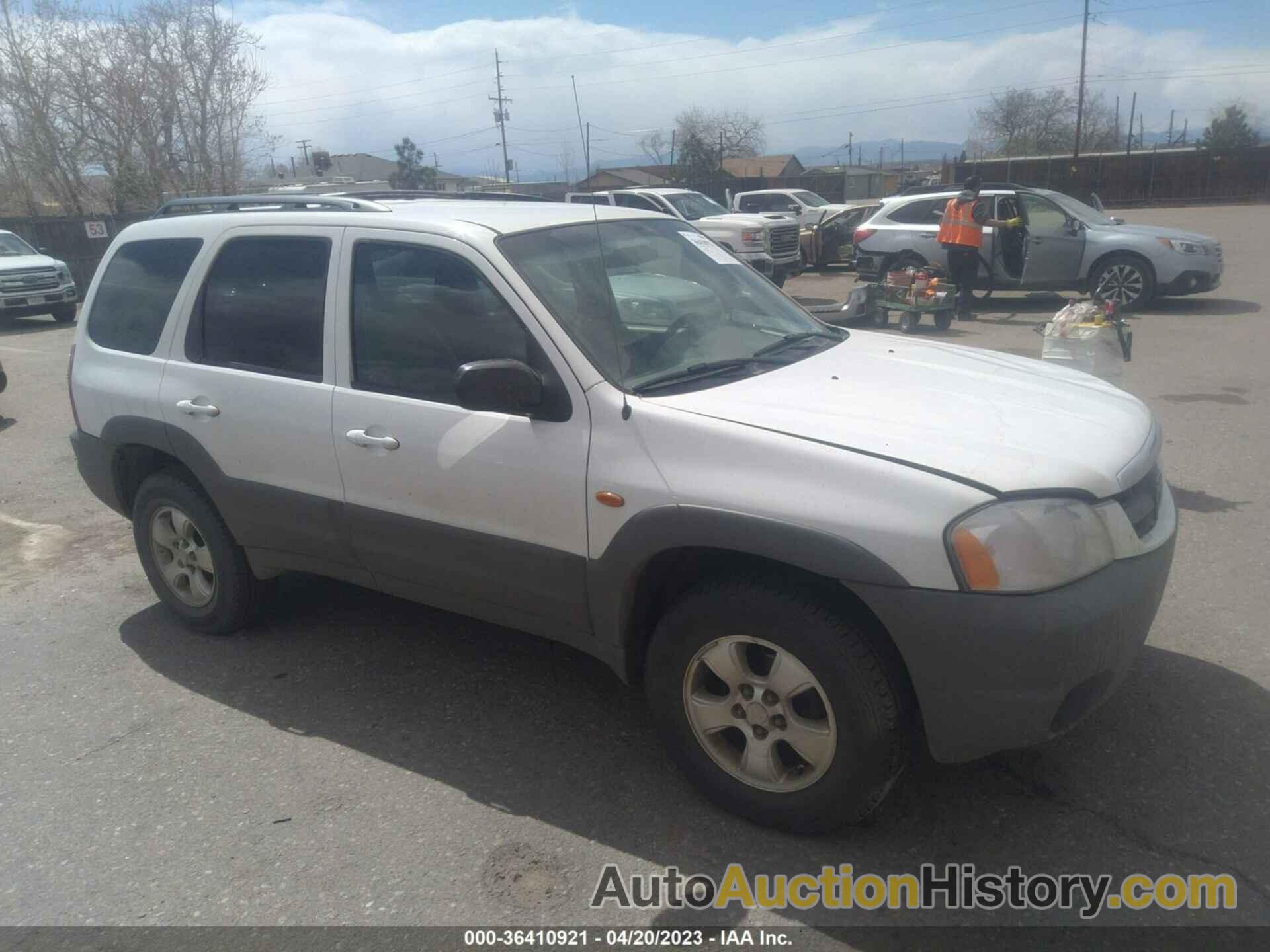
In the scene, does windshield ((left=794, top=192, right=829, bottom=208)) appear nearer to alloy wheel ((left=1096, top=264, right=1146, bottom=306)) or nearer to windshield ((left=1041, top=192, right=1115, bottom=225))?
windshield ((left=1041, top=192, right=1115, bottom=225))

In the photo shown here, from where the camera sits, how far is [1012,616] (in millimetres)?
2613

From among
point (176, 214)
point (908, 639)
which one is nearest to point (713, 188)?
point (176, 214)

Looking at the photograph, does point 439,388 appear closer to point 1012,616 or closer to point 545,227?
point 545,227

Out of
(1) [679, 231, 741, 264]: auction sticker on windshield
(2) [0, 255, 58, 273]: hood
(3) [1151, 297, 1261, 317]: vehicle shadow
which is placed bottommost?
(3) [1151, 297, 1261, 317]: vehicle shadow

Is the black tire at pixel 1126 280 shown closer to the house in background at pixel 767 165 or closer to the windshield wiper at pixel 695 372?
the windshield wiper at pixel 695 372

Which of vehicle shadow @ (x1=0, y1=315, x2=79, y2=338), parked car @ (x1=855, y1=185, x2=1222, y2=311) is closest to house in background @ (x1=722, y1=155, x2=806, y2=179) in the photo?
vehicle shadow @ (x1=0, y1=315, x2=79, y2=338)

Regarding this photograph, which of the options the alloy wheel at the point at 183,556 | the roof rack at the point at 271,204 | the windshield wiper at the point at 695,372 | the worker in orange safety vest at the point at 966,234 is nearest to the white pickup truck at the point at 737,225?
the worker in orange safety vest at the point at 966,234

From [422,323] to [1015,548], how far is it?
219 cm

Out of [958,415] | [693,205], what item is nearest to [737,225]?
[693,205]

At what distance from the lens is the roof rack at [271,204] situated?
13.3 feet

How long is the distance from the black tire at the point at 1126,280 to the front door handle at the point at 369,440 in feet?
40.5

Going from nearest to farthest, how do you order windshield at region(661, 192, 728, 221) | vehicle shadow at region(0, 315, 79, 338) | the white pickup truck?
the white pickup truck
vehicle shadow at region(0, 315, 79, 338)
windshield at region(661, 192, 728, 221)

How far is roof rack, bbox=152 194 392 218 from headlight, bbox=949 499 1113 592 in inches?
99.3

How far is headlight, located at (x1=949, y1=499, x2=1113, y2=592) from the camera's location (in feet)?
8.59
